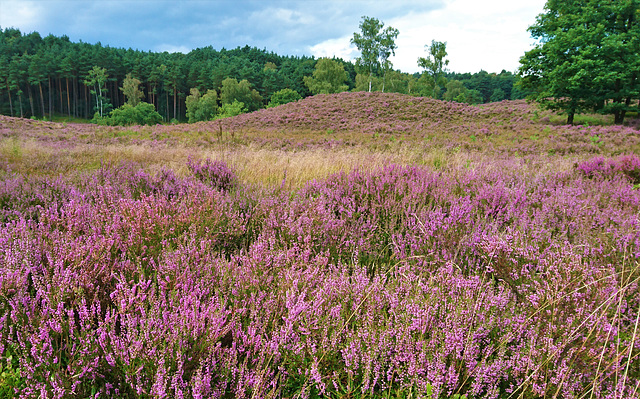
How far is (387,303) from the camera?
1.84 metres

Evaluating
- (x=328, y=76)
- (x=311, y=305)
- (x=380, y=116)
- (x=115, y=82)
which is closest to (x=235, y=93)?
(x=328, y=76)

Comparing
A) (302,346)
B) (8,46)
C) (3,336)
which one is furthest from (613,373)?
(8,46)

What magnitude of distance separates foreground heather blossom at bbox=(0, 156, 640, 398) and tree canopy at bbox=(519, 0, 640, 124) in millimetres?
23025

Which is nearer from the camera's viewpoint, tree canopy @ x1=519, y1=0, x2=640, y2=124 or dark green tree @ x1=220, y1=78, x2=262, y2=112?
tree canopy @ x1=519, y1=0, x2=640, y2=124

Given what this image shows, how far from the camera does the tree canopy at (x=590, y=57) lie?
63.0 ft

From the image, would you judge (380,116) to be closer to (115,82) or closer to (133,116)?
(133,116)

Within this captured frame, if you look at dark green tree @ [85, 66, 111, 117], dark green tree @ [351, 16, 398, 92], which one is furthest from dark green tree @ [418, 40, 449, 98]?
dark green tree @ [85, 66, 111, 117]

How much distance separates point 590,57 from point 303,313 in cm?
2711

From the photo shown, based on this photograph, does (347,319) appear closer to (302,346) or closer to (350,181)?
(302,346)

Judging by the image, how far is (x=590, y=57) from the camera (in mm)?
20250

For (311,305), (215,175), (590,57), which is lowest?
(311,305)

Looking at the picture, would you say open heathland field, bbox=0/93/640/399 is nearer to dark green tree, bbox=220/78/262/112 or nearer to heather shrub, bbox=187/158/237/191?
heather shrub, bbox=187/158/237/191

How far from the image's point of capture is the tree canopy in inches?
756

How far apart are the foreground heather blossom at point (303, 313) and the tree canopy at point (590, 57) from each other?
23025mm
